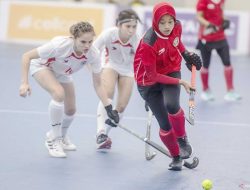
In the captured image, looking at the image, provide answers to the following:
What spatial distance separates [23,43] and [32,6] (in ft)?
2.62

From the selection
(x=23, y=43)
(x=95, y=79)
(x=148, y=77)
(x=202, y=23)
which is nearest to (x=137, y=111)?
(x=202, y=23)

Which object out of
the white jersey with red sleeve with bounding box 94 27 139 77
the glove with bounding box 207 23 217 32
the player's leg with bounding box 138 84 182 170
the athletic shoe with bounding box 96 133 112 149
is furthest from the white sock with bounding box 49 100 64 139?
the glove with bounding box 207 23 217 32

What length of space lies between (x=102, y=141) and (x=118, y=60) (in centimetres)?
87

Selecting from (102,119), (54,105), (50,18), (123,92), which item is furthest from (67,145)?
(50,18)

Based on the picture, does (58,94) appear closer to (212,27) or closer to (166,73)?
(166,73)

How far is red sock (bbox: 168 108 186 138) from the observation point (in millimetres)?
5656

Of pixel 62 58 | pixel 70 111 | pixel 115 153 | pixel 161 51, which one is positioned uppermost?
pixel 161 51

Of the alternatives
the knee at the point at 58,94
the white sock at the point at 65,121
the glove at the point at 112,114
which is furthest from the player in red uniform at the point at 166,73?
the white sock at the point at 65,121

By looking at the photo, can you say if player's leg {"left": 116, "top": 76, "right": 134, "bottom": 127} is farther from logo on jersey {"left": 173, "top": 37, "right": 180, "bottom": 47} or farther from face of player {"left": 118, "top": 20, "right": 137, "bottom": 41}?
logo on jersey {"left": 173, "top": 37, "right": 180, "bottom": 47}

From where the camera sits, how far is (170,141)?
5719mm

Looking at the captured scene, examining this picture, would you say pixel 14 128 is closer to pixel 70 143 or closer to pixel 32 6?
pixel 70 143

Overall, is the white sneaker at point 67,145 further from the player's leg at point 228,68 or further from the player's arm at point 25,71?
the player's leg at point 228,68

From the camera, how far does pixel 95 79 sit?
20.1 ft

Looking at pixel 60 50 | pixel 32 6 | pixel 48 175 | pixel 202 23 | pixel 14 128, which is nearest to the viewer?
pixel 48 175
